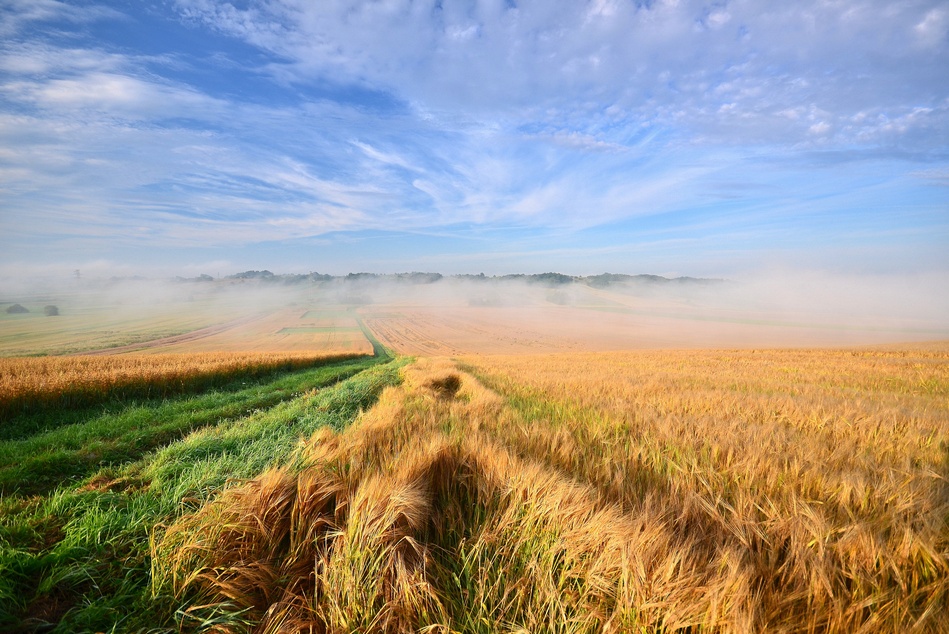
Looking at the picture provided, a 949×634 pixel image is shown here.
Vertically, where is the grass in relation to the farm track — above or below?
above

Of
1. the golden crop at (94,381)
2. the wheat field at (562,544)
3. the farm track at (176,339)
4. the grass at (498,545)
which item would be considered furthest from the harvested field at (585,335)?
the wheat field at (562,544)

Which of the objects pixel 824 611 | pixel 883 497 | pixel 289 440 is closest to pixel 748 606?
pixel 824 611

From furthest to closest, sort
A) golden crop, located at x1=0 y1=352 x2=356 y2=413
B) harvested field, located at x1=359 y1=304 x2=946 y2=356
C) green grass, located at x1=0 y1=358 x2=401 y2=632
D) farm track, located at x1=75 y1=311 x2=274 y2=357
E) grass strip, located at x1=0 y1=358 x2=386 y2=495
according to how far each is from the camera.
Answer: harvested field, located at x1=359 y1=304 x2=946 y2=356, farm track, located at x1=75 y1=311 x2=274 y2=357, golden crop, located at x1=0 y1=352 x2=356 y2=413, grass strip, located at x1=0 y1=358 x2=386 y2=495, green grass, located at x1=0 y1=358 x2=401 y2=632

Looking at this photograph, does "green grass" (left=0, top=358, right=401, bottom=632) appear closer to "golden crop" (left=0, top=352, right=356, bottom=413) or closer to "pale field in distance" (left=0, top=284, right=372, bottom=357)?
"golden crop" (left=0, top=352, right=356, bottom=413)

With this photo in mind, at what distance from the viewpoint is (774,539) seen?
205 centimetres

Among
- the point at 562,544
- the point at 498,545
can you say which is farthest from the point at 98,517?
the point at 562,544

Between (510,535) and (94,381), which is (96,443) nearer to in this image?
(94,381)

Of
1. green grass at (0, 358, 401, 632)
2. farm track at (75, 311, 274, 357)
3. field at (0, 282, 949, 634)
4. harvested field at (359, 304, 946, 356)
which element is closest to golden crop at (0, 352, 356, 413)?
green grass at (0, 358, 401, 632)

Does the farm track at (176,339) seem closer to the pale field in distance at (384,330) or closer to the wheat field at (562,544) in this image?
the pale field in distance at (384,330)

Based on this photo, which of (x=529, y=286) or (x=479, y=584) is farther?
(x=529, y=286)

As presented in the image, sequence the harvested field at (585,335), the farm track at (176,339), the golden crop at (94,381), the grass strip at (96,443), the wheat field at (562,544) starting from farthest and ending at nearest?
the harvested field at (585,335) < the farm track at (176,339) < the golden crop at (94,381) < the grass strip at (96,443) < the wheat field at (562,544)

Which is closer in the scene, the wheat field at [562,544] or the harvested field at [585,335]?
the wheat field at [562,544]

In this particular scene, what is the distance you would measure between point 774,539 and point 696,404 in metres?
4.60

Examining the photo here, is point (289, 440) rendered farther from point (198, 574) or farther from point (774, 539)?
point (774, 539)
